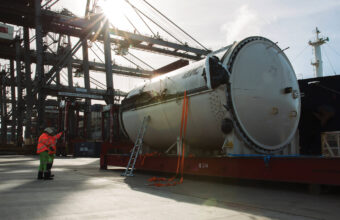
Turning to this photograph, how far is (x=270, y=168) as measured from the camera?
6.50 metres

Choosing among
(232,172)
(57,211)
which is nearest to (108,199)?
(57,211)

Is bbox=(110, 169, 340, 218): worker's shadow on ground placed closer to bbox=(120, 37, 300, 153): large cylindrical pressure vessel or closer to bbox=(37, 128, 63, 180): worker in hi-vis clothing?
bbox=(120, 37, 300, 153): large cylindrical pressure vessel

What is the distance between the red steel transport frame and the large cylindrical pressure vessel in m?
0.67

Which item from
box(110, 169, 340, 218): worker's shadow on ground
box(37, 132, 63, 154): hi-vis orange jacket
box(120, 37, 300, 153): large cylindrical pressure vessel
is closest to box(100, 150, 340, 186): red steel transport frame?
box(110, 169, 340, 218): worker's shadow on ground

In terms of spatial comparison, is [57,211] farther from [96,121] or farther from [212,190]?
[96,121]

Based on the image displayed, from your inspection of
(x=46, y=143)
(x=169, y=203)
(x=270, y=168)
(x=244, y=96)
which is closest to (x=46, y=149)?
(x=46, y=143)

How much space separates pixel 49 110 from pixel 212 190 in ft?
186

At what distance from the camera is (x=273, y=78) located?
7.85 meters

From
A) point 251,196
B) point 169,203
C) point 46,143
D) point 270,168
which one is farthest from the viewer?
point 46,143

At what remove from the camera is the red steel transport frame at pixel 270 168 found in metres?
5.64

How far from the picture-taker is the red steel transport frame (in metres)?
5.64

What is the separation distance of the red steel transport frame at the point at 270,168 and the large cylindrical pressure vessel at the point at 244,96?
0.67 meters

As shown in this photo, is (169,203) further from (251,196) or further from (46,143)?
(46,143)

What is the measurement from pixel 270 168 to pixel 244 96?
1.87 m
